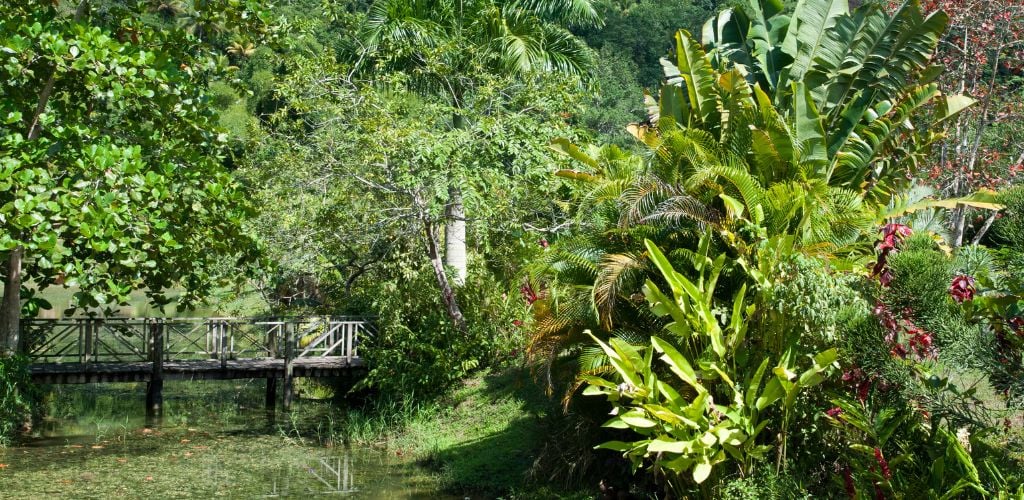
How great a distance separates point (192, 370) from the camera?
1623 centimetres

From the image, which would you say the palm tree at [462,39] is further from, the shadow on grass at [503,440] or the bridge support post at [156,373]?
the bridge support post at [156,373]

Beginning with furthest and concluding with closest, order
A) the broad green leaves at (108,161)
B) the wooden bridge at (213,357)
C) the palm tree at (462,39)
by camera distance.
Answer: the palm tree at (462,39)
the wooden bridge at (213,357)
the broad green leaves at (108,161)

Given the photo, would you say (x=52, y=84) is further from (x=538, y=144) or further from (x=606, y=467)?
(x=606, y=467)

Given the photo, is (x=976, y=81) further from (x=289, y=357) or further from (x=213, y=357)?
(x=213, y=357)

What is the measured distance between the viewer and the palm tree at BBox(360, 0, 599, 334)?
1622 cm

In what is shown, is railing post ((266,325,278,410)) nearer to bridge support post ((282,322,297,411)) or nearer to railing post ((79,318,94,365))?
bridge support post ((282,322,297,411))

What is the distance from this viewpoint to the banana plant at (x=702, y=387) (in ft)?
24.9

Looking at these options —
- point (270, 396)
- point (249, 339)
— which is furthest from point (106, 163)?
point (270, 396)

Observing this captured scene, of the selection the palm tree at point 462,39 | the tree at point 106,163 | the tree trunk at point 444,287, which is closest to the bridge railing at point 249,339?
the tree trunk at point 444,287

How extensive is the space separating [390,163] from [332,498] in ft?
17.2

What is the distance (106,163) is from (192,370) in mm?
6937

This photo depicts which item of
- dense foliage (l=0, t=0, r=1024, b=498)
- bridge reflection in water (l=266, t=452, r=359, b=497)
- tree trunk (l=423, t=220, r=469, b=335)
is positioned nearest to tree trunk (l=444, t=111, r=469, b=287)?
dense foliage (l=0, t=0, r=1024, b=498)

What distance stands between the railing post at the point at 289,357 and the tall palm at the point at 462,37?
2973 mm

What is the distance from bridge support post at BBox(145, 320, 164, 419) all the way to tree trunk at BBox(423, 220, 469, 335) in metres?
4.71
